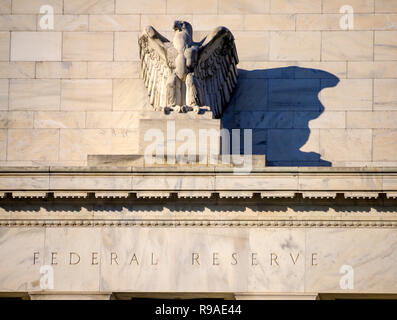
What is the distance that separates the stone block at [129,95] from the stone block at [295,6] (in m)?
4.24

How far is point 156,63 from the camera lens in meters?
28.9

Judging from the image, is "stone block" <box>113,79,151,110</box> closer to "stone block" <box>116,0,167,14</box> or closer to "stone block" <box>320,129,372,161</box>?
"stone block" <box>116,0,167,14</box>

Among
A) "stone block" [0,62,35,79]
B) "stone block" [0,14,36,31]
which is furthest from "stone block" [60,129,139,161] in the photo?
"stone block" [0,14,36,31]

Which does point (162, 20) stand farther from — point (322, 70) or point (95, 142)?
point (322, 70)

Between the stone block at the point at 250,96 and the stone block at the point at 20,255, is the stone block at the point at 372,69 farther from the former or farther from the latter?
the stone block at the point at 20,255

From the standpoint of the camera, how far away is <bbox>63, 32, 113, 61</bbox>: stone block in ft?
100

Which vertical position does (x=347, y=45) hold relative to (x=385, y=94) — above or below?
above

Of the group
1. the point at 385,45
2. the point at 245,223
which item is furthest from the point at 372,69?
the point at 245,223

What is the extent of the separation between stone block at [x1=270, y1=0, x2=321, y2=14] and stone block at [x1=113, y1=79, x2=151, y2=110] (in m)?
4.24

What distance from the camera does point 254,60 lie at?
3020 cm

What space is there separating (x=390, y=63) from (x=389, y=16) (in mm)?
1353

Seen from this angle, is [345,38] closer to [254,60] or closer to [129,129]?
[254,60]

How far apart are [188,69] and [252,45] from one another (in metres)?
2.90
